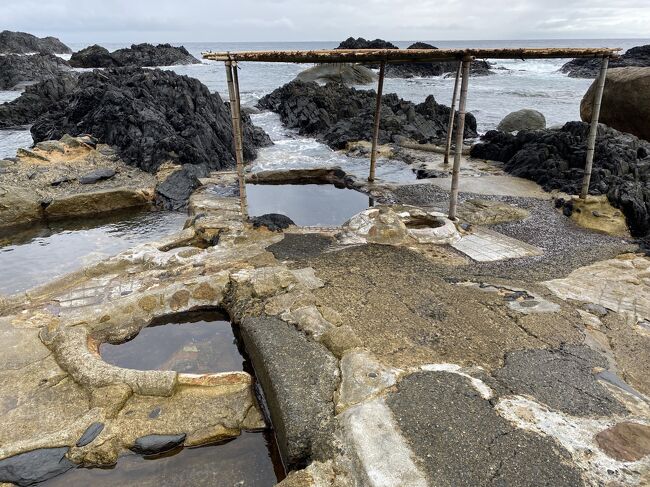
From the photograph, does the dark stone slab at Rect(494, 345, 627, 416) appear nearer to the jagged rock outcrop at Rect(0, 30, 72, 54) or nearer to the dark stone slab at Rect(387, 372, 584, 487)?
the dark stone slab at Rect(387, 372, 584, 487)

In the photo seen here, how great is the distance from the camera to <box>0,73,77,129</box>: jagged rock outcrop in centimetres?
2585

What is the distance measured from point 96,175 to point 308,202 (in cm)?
689

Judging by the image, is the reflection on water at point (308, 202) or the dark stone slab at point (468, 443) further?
the reflection on water at point (308, 202)

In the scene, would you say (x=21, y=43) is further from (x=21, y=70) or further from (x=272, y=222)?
(x=272, y=222)

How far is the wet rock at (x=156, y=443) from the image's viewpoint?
464 cm

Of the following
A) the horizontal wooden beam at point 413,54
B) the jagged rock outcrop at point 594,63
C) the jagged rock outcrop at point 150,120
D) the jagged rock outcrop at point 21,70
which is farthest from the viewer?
the jagged rock outcrop at point 21,70

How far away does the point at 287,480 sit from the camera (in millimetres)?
3807

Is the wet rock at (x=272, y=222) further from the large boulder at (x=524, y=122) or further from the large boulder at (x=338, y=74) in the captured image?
the large boulder at (x=338, y=74)

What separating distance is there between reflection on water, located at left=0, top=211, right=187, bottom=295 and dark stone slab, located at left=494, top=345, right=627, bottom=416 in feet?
25.4

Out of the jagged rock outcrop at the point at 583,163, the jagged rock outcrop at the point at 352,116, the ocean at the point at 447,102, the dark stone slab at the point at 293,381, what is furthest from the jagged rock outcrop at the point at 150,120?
the dark stone slab at the point at 293,381

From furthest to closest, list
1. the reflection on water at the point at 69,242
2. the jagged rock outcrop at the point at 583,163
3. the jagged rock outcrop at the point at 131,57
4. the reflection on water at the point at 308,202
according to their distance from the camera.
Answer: the jagged rock outcrop at the point at 131,57, the reflection on water at the point at 308,202, the jagged rock outcrop at the point at 583,163, the reflection on water at the point at 69,242

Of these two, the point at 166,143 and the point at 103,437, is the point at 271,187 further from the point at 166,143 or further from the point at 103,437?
the point at 103,437

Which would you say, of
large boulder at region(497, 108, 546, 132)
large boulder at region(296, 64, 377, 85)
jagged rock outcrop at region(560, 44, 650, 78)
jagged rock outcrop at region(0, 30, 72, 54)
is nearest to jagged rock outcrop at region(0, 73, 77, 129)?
large boulder at region(296, 64, 377, 85)

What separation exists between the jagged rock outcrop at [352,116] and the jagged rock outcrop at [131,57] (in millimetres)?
35543
